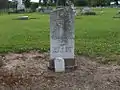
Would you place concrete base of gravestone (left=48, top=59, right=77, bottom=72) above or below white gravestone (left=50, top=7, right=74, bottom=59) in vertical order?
below

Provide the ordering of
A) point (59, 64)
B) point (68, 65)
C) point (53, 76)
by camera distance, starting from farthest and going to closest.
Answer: point (68, 65), point (59, 64), point (53, 76)

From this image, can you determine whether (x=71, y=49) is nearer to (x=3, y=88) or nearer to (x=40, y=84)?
(x=40, y=84)

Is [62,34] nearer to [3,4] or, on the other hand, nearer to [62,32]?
[62,32]

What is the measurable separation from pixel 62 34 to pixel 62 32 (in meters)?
0.05

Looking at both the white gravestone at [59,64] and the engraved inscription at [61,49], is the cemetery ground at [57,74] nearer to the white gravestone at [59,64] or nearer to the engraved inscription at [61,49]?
the white gravestone at [59,64]

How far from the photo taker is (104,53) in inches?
471

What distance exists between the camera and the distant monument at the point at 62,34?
952 centimetres

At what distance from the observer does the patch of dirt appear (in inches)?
330

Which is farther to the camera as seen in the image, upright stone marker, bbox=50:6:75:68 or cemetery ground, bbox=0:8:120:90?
upright stone marker, bbox=50:6:75:68

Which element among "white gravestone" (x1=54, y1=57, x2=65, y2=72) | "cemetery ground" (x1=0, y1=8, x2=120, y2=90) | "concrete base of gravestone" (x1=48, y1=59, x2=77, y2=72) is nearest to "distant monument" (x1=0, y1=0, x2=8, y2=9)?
"cemetery ground" (x1=0, y1=8, x2=120, y2=90)

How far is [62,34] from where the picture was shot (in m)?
9.65

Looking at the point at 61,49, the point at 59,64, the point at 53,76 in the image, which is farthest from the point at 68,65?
the point at 53,76

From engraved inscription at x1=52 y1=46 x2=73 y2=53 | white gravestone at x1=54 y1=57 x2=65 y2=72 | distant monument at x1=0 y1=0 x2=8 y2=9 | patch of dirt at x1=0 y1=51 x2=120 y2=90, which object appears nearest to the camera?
patch of dirt at x1=0 y1=51 x2=120 y2=90

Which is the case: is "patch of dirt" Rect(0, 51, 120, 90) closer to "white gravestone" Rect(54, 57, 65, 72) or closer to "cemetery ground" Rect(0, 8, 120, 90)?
"cemetery ground" Rect(0, 8, 120, 90)
